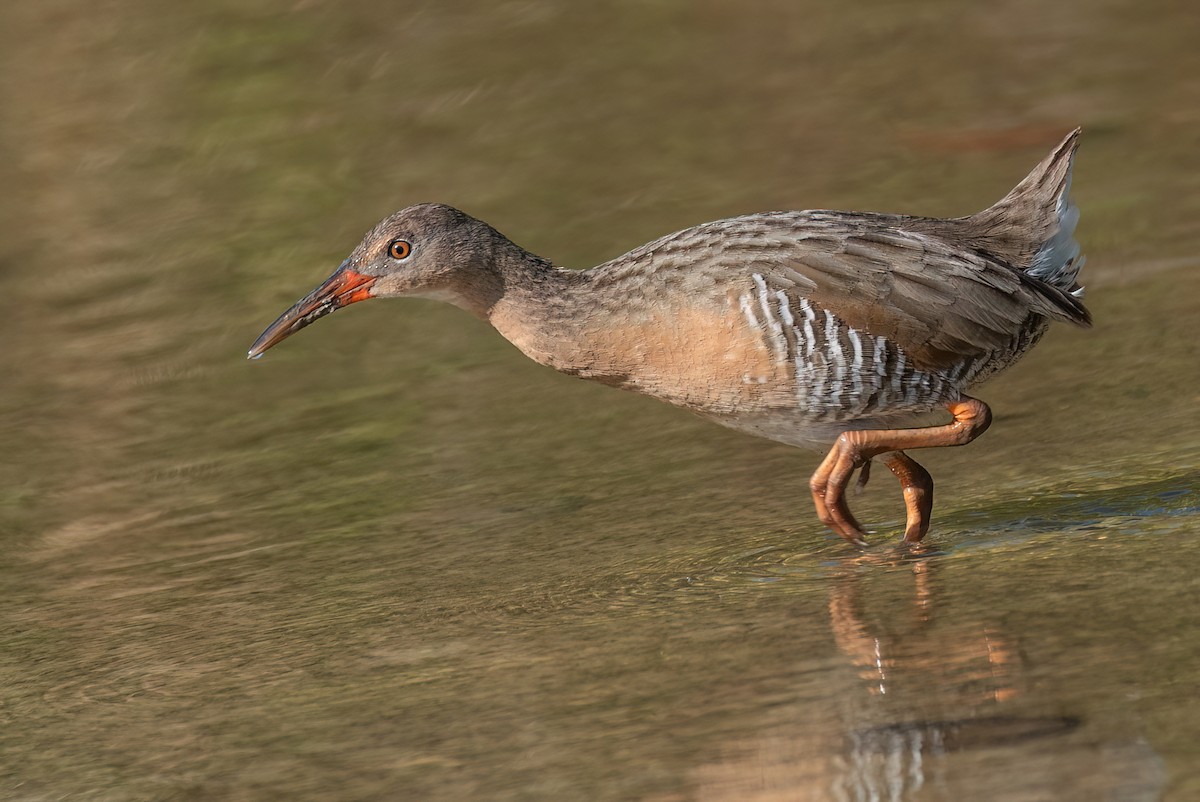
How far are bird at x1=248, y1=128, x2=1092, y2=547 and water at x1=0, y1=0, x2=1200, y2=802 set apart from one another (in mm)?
468

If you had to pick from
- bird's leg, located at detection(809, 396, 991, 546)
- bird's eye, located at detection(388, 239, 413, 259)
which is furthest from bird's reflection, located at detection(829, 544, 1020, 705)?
bird's eye, located at detection(388, 239, 413, 259)

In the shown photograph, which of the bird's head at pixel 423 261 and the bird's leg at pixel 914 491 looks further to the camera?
the bird's head at pixel 423 261

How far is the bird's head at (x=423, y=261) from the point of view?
24.1ft

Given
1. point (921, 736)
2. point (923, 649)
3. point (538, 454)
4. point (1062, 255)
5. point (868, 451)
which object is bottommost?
point (921, 736)

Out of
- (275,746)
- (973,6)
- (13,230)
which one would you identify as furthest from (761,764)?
(973,6)

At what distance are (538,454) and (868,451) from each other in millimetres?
2147

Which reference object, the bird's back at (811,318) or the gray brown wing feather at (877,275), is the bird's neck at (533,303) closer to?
the bird's back at (811,318)

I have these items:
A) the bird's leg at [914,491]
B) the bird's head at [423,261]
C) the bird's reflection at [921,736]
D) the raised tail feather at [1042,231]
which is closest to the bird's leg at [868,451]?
the bird's leg at [914,491]

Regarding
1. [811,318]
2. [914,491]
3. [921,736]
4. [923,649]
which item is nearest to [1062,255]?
[914,491]

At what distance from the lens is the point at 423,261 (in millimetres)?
7344

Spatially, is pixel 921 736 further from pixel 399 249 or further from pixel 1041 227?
pixel 399 249

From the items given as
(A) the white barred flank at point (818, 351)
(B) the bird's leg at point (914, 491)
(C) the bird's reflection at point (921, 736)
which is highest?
(A) the white barred flank at point (818, 351)

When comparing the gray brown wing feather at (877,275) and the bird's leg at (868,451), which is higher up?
the gray brown wing feather at (877,275)

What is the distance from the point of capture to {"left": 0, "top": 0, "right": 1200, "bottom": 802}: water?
556 cm
